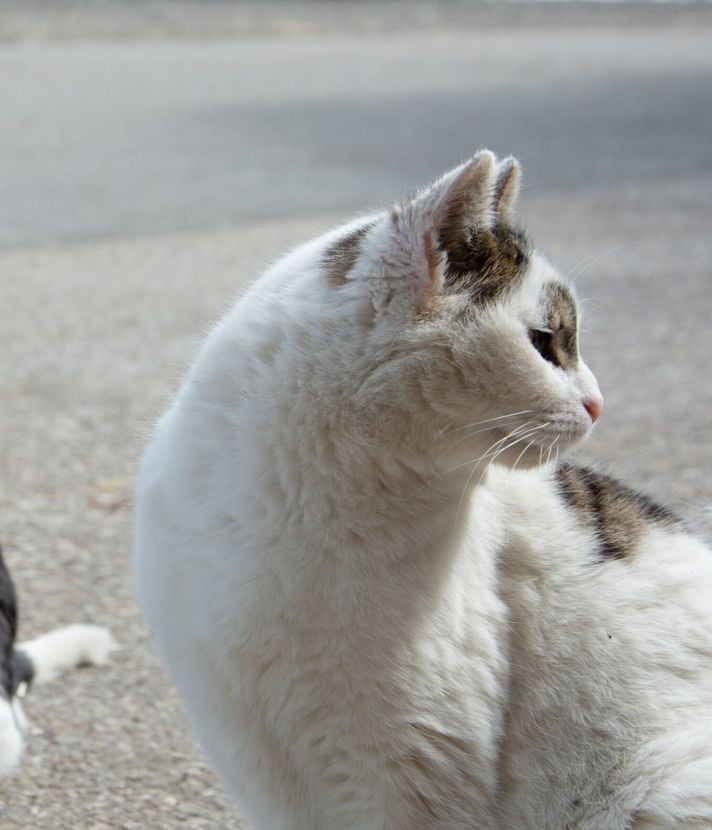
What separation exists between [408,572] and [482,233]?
0.63m

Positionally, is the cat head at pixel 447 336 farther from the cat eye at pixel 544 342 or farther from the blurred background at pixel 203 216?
the blurred background at pixel 203 216

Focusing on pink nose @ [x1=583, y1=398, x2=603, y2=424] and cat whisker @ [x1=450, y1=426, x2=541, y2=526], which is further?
pink nose @ [x1=583, y1=398, x2=603, y2=424]

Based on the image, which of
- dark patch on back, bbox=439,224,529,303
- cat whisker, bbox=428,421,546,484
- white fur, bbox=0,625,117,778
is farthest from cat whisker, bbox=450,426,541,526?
white fur, bbox=0,625,117,778

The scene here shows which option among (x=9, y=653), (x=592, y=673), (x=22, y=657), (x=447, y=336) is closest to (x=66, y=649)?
(x=22, y=657)

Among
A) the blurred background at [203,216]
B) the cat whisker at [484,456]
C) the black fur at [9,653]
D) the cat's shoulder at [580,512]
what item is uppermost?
the cat whisker at [484,456]

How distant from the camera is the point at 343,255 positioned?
2.16 meters

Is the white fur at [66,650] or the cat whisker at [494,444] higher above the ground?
the cat whisker at [494,444]

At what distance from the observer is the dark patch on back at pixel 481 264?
6.96 ft

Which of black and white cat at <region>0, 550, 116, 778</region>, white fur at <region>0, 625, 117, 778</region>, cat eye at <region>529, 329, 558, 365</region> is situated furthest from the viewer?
white fur at <region>0, 625, 117, 778</region>

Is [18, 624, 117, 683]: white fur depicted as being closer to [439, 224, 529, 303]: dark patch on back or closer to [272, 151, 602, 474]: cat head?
[272, 151, 602, 474]: cat head

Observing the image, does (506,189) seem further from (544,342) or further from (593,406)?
(593,406)

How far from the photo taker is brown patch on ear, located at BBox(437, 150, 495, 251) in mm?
2031

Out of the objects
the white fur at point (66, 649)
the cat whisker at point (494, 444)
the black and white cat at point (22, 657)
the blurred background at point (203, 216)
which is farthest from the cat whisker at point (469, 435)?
the white fur at point (66, 649)

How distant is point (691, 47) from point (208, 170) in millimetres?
12090
